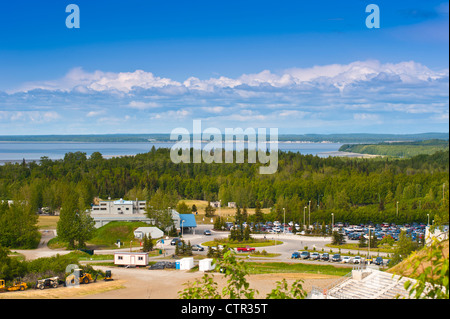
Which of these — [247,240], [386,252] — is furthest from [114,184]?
[386,252]

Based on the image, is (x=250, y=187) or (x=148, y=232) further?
(x=250, y=187)

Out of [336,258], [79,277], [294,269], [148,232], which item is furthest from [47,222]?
[336,258]

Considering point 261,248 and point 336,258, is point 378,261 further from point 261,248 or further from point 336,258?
point 261,248

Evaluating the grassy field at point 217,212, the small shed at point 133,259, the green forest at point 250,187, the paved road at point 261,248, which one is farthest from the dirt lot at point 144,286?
the grassy field at point 217,212

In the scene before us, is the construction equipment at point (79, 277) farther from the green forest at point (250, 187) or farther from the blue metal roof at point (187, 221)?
the blue metal roof at point (187, 221)

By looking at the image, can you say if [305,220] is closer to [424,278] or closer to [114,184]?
[114,184]

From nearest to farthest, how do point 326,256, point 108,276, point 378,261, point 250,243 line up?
1. point 108,276
2. point 378,261
3. point 326,256
4. point 250,243

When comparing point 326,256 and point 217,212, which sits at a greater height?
point 217,212
